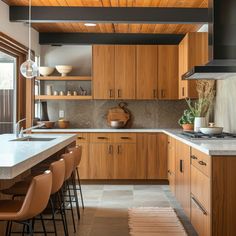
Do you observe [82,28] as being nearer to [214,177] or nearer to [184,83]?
[184,83]

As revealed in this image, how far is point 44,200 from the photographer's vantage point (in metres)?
2.53

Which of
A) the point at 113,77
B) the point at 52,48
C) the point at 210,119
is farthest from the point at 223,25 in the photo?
the point at 52,48

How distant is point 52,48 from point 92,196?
295 centimetres

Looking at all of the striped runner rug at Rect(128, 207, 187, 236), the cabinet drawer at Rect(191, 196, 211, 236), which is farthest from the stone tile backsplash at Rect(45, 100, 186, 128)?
the cabinet drawer at Rect(191, 196, 211, 236)

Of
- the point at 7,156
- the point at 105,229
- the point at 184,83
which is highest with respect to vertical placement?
the point at 184,83

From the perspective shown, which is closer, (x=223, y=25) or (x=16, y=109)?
(x=223, y=25)

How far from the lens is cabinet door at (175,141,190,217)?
3.91m

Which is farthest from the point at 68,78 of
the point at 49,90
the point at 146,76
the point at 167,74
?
the point at 167,74

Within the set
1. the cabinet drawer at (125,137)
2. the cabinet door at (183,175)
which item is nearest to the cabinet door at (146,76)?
the cabinet drawer at (125,137)

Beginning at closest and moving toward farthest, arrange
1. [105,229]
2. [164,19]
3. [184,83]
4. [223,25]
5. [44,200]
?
[44,200]
[223,25]
[105,229]
[164,19]
[184,83]

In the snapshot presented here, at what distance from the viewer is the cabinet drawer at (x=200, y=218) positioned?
292 centimetres

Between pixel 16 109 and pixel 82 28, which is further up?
pixel 82 28

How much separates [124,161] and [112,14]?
240 cm

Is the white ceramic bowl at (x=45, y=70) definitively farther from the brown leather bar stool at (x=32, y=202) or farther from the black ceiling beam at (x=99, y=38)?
the brown leather bar stool at (x=32, y=202)
